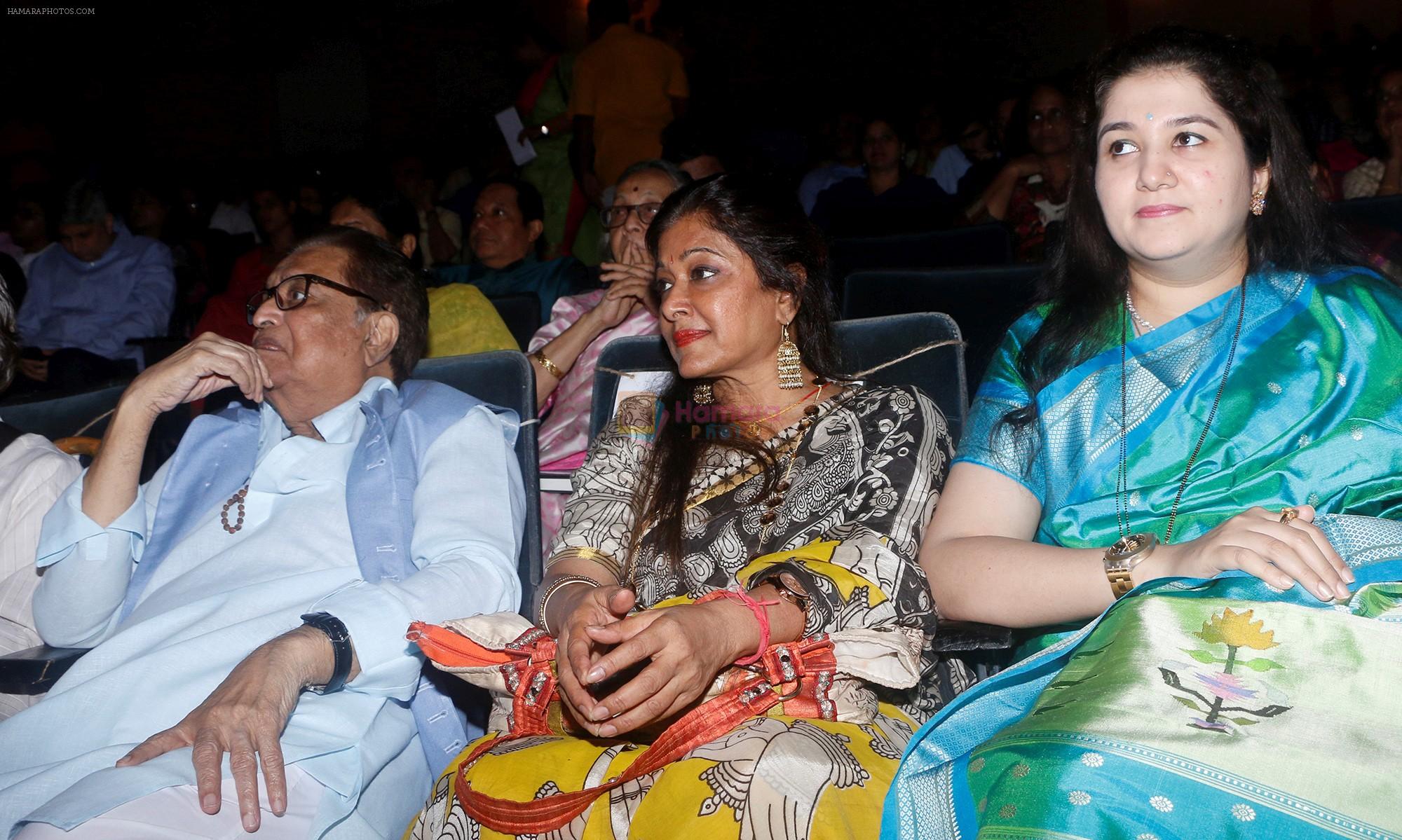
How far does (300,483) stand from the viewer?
6.19 feet

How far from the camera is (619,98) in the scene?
5.16m

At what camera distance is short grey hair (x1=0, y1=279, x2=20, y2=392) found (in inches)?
91.3

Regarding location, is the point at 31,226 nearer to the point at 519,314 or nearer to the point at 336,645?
the point at 519,314

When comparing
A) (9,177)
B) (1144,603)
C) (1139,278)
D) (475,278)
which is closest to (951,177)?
(475,278)

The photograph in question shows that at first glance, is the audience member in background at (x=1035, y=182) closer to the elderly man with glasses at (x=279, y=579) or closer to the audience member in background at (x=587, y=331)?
the audience member in background at (x=587, y=331)

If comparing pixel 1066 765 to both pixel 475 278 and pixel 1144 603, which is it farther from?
pixel 475 278

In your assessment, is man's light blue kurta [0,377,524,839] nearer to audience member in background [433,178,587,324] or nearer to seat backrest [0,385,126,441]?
seat backrest [0,385,126,441]

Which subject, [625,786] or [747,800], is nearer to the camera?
[747,800]

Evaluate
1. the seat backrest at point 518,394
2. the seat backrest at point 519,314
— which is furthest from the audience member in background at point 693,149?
the seat backrest at point 518,394

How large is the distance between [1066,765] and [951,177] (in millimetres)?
5970

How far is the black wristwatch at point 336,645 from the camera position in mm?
1569

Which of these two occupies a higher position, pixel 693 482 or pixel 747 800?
pixel 693 482

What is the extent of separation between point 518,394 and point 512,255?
1.88m

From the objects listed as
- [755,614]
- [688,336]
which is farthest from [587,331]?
[755,614]
